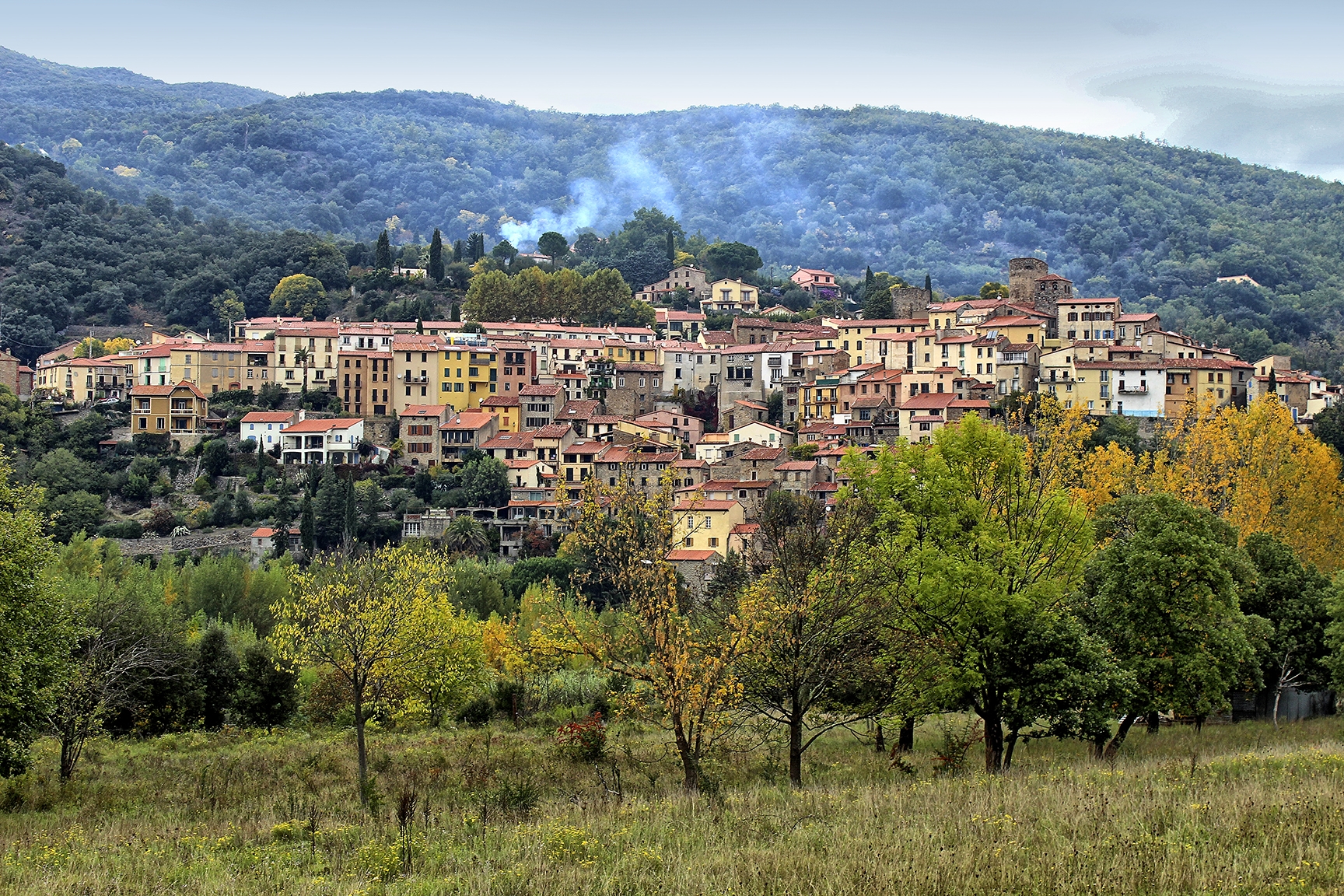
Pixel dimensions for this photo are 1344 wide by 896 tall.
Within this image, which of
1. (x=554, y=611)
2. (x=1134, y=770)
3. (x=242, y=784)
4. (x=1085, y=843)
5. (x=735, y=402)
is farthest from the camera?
(x=735, y=402)

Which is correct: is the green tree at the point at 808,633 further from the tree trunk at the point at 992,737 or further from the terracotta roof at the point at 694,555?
the terracotta roof at the point at 694,555

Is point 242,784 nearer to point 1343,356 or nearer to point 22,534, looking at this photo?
point 22,534

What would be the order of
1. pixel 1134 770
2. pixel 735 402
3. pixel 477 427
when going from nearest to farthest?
1. pixel 1134 770
2. pixel 477 427
3. pixel 735 402

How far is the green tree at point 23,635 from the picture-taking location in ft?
72.6

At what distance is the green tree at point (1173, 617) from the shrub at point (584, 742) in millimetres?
9662

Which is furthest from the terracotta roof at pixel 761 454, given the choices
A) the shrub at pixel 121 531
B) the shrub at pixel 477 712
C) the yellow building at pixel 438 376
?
the shrub at pixel 477 712

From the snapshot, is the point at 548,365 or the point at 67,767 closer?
the point at 67,767

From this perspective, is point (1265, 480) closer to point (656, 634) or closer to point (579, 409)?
point (656, 634)

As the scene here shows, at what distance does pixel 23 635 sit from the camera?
73.5ft

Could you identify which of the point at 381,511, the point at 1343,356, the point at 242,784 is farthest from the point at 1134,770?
the point at 1343,356

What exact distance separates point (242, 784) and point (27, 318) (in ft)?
367

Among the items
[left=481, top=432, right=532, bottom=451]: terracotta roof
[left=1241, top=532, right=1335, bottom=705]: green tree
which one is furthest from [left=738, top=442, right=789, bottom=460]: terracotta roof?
[left=1241, top=532, right=1335, bottom=705]: green tree

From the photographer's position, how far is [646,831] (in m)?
17.1

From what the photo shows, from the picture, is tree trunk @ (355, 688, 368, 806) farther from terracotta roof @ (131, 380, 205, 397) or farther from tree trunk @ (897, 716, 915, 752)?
terracotta roof @ (131, 380, 205, 397)
